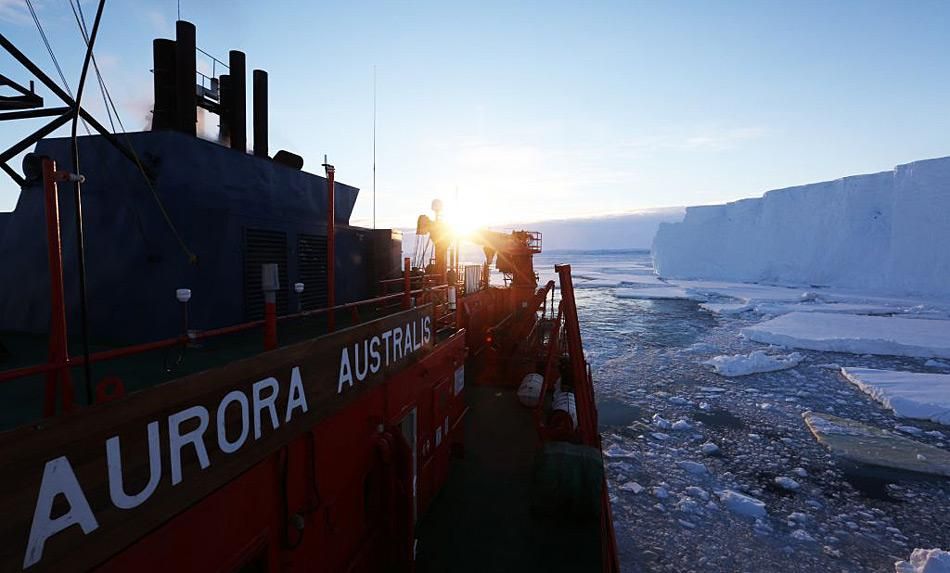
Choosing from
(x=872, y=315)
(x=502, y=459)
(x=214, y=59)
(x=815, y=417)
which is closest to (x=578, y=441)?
(x=502, y=459)

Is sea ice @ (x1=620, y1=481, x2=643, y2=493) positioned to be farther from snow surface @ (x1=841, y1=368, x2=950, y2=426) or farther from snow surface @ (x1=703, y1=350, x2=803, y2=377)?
snow surface @ (x1=703, y1=350, x2=803, y2=377)

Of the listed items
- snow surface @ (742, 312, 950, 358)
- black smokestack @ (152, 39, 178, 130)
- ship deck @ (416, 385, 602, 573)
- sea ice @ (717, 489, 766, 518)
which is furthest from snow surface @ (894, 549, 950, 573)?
snow surface @ (742, 312, 950, 358)

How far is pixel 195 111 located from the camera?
791cm

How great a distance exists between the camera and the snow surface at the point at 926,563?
9766mm

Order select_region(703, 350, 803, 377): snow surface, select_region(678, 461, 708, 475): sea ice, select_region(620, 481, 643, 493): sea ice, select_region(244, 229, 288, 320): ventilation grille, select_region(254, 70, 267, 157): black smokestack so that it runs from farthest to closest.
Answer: select_region(703, 350, 803, 377): snow surface, select_region(678, 461, 708, 475): sea ice, select_region(620, 481, 643, 493): sea ice, select_region(254, 70, 267, 157): black smokestack, select_region(244, 229, 288, 320): ventilation grille

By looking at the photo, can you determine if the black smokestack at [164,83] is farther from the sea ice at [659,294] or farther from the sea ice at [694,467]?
the sea ice at [659,294]

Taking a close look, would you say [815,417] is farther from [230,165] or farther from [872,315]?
[872,315]

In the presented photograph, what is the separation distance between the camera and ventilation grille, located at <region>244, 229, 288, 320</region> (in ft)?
24.2

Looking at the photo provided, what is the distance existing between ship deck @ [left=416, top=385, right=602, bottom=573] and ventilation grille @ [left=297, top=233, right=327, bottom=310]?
14.5ft

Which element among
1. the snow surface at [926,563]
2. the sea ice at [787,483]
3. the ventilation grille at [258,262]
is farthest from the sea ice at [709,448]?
the ventilation grille at [258,262]

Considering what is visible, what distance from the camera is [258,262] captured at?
768 centimetres

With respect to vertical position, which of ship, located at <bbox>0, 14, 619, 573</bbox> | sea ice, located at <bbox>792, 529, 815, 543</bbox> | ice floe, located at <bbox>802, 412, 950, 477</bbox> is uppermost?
ship, located at <bbox>0, 14, 619, 573</bbox>

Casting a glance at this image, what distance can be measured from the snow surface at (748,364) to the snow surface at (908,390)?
9.13 feet

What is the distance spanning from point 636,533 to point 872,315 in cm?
4514
